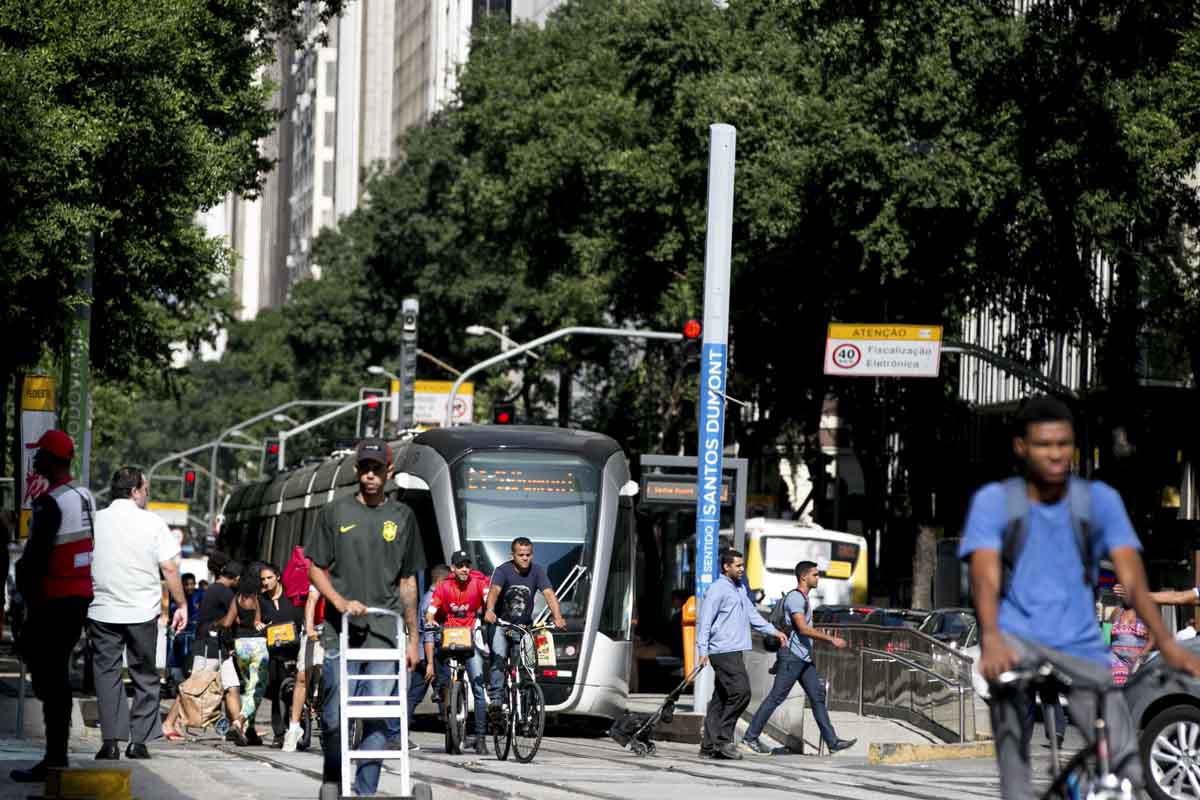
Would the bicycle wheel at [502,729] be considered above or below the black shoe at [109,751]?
below

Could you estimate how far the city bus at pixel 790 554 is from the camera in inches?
1842

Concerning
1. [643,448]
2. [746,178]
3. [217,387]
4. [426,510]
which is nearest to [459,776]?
[426,510]

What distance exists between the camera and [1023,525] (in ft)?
23.2

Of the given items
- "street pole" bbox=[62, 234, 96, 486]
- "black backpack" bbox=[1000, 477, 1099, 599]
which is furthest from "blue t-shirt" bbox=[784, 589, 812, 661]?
"black backpack" bbox=[1000, 477, 1099, 599]

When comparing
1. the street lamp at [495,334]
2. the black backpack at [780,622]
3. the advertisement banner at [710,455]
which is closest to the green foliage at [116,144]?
the advertisement banner at [710,455]

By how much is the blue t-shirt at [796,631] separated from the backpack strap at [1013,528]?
13418 mm

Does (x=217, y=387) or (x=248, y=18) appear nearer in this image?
(x=248, y=18)

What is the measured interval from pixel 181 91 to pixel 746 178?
14.3 meters

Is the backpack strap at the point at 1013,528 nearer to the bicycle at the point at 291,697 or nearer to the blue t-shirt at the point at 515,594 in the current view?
the bicycle at the point at 291,697

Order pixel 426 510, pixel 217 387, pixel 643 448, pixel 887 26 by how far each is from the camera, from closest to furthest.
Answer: pixel 426 510
pixel 887 26
pixel 643 448
pixel 217 387

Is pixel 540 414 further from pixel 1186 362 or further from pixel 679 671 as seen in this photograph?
pixel 679 671

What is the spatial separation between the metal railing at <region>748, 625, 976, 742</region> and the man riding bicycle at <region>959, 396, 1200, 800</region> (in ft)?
45.8

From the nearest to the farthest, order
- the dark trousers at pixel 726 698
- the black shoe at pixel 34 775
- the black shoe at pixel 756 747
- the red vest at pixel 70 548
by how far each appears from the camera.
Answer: the black shoe at pixel 34 775 → the red vest at pixel 70 548 → the dark trousers at pixel 726 698 → the black shoe at pixel 756 747

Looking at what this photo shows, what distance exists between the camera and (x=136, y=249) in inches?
1219
